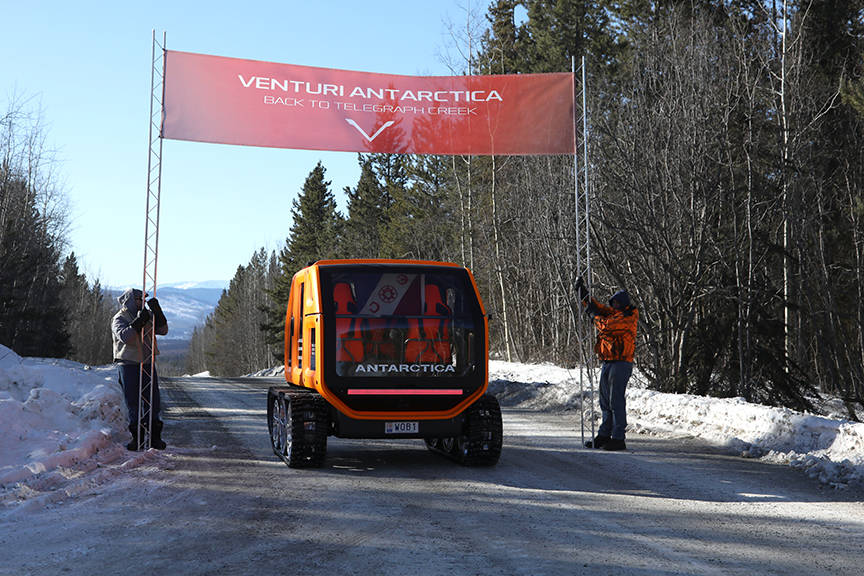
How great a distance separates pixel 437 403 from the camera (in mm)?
8984

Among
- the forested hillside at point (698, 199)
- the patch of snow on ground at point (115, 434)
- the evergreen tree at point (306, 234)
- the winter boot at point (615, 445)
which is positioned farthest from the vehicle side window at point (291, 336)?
the evergreen tree at point (306, 234)

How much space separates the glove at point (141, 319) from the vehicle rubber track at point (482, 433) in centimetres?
414

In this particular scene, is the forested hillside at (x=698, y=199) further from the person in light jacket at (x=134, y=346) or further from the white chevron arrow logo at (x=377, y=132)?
the person in light jacket at (x=134, y=346)

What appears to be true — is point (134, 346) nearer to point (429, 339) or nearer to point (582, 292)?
point (429, 339)

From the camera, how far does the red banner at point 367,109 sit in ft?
35.6

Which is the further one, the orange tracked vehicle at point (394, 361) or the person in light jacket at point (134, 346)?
the person in light jacket at point (134, 346)

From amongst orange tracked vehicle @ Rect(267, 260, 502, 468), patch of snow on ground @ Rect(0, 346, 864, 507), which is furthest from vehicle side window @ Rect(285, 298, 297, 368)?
patch of snow on ground @ Rect(0, 346, 864, 507)

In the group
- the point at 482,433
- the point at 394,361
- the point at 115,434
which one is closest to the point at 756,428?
the point at 482,433

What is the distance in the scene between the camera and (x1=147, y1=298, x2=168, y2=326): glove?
9.99 m

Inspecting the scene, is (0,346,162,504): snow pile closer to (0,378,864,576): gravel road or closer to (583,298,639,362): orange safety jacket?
(0,378,864,576): gravel road

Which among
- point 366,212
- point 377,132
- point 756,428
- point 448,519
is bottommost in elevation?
point 448,519

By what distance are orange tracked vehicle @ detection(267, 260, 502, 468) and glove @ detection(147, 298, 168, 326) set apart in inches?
83.5

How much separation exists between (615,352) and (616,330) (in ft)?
0.99

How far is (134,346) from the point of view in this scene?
33.1 feet
